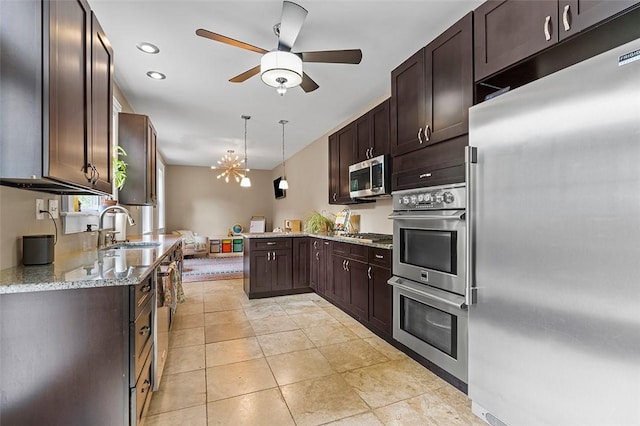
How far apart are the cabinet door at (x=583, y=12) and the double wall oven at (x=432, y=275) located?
936mm

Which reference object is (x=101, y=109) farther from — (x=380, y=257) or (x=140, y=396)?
(x=380, y=257)

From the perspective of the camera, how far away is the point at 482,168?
1672 mm

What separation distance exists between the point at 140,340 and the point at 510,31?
2622 millimetres

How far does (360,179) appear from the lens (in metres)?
3.60

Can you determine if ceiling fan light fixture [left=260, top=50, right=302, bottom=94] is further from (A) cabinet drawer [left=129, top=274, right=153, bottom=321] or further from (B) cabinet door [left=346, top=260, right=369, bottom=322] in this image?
(B) cabinet door [left=346, top=260, right=369, bottom=322]

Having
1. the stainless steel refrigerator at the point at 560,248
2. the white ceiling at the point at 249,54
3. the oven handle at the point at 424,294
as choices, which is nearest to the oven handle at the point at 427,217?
the stainless steel refrigerator at the point at 560,248

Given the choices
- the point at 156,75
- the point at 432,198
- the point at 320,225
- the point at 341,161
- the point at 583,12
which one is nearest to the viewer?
the point at 583,12

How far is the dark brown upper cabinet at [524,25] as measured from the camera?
135 cm

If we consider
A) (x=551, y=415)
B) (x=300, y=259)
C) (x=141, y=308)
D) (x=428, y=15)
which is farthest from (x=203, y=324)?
(x=428, y=15)

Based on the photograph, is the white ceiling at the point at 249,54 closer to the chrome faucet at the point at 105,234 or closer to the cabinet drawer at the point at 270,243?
the chrome faucet at the point at 105,234

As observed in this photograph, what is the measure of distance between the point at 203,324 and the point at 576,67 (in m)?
3.65

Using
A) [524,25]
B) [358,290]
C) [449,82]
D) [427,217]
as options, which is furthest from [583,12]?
[358,290]

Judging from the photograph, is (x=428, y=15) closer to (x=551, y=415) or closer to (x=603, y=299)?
(x=603, y=299)

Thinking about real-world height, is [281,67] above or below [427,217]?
above
